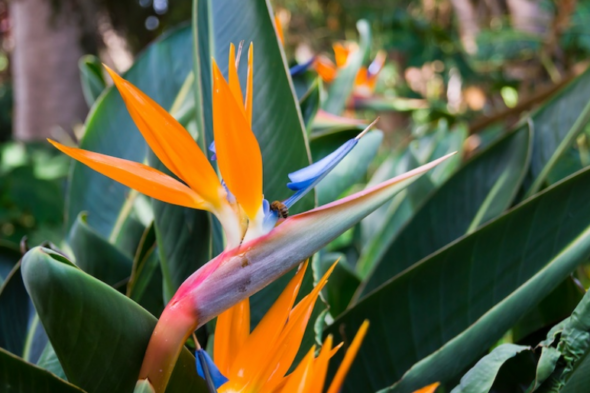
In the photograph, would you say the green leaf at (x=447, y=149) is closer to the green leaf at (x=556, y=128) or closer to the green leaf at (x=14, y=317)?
the green leaf at (x=556, y=128)

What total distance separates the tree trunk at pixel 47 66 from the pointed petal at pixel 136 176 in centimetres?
228

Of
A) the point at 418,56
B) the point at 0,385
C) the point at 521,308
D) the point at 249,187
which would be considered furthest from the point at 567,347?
the point at 418,56

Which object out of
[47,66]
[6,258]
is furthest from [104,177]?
[47,66]

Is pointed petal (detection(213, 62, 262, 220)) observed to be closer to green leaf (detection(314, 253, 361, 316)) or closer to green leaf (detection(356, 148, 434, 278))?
green leaf (detection(314, 253, 361, 316))

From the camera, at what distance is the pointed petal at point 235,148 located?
1.07 feet

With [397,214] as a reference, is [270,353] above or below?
above

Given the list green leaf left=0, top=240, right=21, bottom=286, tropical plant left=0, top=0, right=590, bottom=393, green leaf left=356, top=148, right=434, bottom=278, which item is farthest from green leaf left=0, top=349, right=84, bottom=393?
green leaf left=356, top=148, right=434, bottom=278

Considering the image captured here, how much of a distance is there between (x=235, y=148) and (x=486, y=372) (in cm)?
21

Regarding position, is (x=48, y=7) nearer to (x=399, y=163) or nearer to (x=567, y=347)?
(x=399, y=163)

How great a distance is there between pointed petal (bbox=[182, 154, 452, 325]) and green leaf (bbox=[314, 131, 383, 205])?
1.35 ft

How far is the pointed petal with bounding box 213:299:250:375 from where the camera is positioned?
14.1 inches

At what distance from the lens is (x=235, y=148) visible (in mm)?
336

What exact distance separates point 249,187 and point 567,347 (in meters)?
0.23

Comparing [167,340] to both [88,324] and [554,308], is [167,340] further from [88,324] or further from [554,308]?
[554,308]
